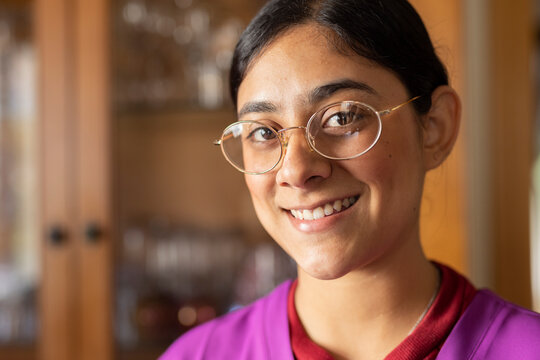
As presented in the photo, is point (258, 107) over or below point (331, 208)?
over

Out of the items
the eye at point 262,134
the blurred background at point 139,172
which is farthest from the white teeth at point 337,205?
the blurred background at point 139,172

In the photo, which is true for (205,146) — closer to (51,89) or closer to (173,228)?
(173,228)

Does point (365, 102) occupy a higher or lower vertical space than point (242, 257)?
higher

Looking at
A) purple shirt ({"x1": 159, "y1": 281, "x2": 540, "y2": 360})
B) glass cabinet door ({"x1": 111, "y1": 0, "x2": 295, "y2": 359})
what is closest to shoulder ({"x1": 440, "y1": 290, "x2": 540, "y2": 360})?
purple shirt ({"x1": 159, "y1": 281, "x2": 540, "y2": 360})

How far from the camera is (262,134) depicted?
0.76 m

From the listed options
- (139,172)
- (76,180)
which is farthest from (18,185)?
(139,172)

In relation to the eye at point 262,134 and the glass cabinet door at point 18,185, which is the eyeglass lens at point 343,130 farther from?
the glass cabinet door at point 18,185

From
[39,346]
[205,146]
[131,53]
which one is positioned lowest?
[39,346]

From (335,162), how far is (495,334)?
295mm

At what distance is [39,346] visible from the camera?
58.7 inches

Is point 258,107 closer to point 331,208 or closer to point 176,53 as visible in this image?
point 331,208

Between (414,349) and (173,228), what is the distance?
3.21 ft

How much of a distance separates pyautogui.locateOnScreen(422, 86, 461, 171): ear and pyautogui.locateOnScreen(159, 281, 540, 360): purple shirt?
0.65 feet

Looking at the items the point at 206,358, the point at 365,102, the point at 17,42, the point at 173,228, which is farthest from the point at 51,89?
the point at 365,102
